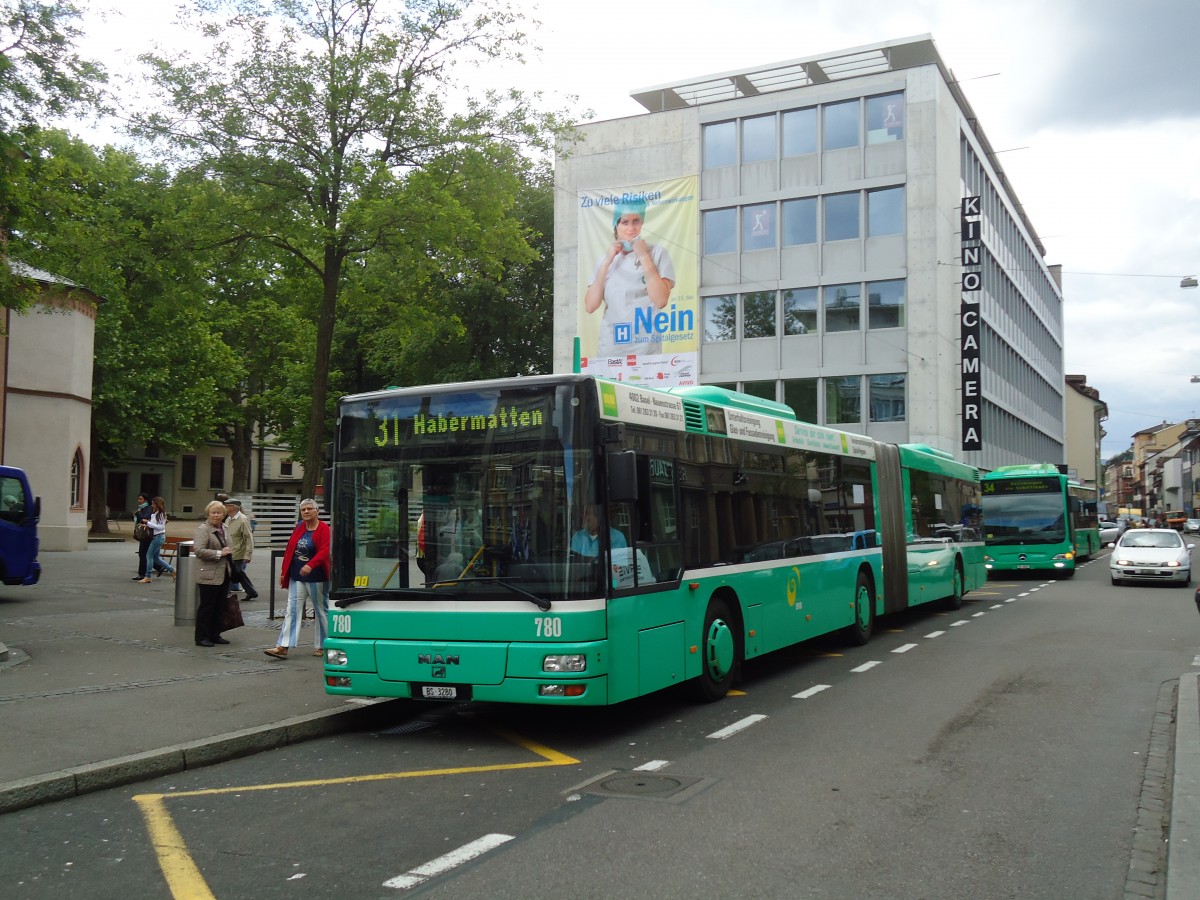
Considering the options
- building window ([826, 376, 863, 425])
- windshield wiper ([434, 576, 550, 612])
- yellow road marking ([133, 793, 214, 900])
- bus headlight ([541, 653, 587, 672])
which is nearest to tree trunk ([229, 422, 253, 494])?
building window ([826, 376, 863, 425])

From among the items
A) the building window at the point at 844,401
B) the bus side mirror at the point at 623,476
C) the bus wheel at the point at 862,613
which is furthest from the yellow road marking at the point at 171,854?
the building window at the point at 844,401

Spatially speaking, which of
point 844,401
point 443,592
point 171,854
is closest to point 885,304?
point 844,401

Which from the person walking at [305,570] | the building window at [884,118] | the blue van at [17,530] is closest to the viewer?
the person walking at [305,570]

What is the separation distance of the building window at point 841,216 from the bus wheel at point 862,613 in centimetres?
2834

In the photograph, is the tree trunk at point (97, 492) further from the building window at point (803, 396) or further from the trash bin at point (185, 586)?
the trash bin at point (185, 586)

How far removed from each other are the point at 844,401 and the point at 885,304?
3.88 meters

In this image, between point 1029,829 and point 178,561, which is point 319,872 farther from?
point 178,561

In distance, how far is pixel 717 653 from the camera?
9.79 meters

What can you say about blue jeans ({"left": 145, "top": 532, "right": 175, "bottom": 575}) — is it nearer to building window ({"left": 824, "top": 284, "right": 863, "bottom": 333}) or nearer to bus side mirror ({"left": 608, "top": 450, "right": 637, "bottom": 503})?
bus side mirror ({"left": 608, "top": 450, "right": 637, "bottom": 503})

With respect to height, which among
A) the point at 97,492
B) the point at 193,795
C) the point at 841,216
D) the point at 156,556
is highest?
the point at 841,216

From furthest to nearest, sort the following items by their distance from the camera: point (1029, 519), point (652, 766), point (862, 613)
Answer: point (1029, 519), point (862, 613), point (652, 766)

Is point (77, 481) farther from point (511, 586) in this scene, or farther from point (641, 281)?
point (511, 586)

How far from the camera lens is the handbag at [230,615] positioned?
12703 mm

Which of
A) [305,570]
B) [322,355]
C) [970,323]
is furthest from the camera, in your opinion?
[970,323]
